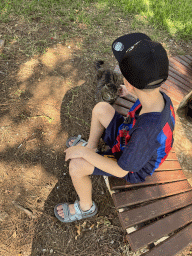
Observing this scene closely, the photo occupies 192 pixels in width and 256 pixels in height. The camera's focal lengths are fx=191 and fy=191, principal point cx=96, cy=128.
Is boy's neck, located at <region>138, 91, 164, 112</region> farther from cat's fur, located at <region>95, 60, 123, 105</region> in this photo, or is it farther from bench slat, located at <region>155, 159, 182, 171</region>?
cat's fur, located at <region>95, 60, 123, 105</region>

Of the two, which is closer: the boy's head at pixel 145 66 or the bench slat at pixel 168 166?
the boy's head at pixel 145 66

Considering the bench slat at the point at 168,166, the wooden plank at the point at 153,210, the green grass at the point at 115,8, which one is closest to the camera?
the wooden plank at the point at 153,210

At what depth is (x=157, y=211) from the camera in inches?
64.4

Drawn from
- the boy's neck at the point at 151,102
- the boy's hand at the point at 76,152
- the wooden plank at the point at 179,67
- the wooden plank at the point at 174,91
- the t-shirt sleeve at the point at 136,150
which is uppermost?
the boy's neck at the point at 151,102

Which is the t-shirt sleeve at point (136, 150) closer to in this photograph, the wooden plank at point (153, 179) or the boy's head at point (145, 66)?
the boy's head at point (145, 66)

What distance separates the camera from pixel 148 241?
1.50m

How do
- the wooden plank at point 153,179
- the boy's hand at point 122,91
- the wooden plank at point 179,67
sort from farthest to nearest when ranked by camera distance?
1. the wooden plank at point 179,67
2. the boy's hand at point 122,91
3. the wooden plank at point 153,179

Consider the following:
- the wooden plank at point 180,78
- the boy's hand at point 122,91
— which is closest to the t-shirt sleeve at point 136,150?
the boy's hand at point 122,91

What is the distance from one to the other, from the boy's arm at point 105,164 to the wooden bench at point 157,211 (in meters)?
0.35

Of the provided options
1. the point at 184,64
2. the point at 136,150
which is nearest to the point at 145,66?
the point at 136,150

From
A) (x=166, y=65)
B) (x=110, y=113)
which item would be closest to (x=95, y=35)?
(x=110, y=113)

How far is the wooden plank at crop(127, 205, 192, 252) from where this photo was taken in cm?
149

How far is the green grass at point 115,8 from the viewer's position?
3.49 metres

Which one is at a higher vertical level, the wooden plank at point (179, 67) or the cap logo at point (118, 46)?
the cap logo at point (118, 46)
